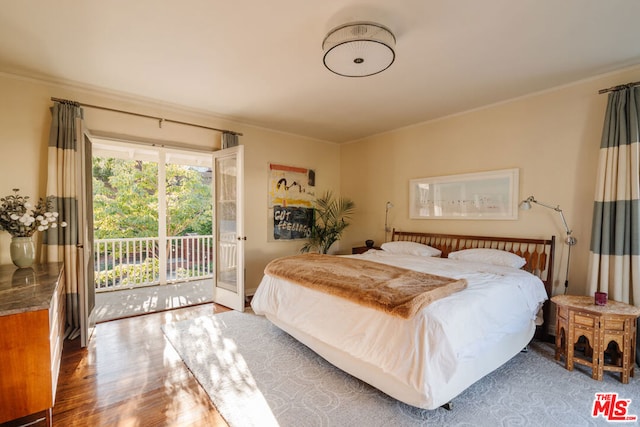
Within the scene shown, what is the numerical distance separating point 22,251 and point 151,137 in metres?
1.83

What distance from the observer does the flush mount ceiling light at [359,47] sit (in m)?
2.01

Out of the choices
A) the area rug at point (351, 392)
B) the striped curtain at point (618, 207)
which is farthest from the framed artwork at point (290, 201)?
the striped curtain at point (618, 207)

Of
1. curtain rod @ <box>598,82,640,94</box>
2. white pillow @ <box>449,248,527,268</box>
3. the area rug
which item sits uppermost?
curtain rod @ <box>598,82,640,94</box>

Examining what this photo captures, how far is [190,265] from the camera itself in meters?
5.75

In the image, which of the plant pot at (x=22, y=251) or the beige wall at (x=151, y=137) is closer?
the plant pot at (x=22, y=251)

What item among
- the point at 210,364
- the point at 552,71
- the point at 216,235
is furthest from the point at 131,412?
the point at 552,71

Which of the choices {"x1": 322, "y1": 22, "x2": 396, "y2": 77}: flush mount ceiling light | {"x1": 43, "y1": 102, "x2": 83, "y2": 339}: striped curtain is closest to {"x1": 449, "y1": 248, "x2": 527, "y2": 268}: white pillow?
{"x1": 322, "y1": 22, "x2": 396, "y2": 77}: flush mount ceiling light

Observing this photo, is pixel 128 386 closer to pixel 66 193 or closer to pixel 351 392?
pixel 351 392

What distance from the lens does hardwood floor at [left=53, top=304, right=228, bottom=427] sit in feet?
6.10

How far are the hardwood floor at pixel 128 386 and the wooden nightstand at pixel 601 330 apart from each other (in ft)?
9.19

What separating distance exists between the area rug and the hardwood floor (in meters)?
0.13

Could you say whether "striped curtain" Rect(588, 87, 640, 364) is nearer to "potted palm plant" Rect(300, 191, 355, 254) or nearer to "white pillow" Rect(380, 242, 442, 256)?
"white pillow" Rect(380, 242, 442, 256)

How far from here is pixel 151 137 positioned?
12.1ft

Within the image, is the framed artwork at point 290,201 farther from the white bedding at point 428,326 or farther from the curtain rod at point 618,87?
the curtain rod at point 618,87
